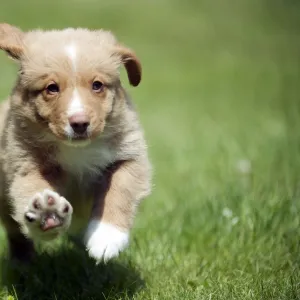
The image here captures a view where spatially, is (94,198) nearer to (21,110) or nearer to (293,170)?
(21,110)

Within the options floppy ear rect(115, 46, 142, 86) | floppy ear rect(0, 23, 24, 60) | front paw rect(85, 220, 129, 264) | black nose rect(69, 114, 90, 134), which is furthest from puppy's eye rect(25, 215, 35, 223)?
floppy ear rect(115, 46, 142, 86)

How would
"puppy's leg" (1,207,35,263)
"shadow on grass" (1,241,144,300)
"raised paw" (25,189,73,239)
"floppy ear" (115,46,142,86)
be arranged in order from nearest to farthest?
"raised paw" (25,189,73,239), "floppy ear" (115,46,142,86), "shadow on grass" (1,241,144,300), "puppy's leg" (1,207,35,263)

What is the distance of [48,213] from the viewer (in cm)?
365

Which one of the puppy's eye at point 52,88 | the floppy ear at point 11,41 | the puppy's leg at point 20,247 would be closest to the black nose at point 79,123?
the puppy's eye at point 52,88

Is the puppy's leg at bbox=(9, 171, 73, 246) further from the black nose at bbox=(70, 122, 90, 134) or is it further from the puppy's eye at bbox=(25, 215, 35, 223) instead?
the black nose at bbox=(70, 122, 90, 134)

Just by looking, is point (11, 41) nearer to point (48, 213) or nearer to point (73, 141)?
point (73, 141)

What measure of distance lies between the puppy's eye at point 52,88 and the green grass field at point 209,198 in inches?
49.9

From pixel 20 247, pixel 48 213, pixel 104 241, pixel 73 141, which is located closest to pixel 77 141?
pixel 73 141

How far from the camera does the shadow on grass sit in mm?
4418

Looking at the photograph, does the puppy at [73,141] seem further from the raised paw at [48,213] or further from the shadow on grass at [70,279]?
the shadow on grass at [70,279]

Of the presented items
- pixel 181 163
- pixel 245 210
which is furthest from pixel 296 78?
pixel 245 210

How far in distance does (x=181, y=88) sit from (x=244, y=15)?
29.4 ft

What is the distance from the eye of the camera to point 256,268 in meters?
4.55

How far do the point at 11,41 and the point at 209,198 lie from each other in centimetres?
240
